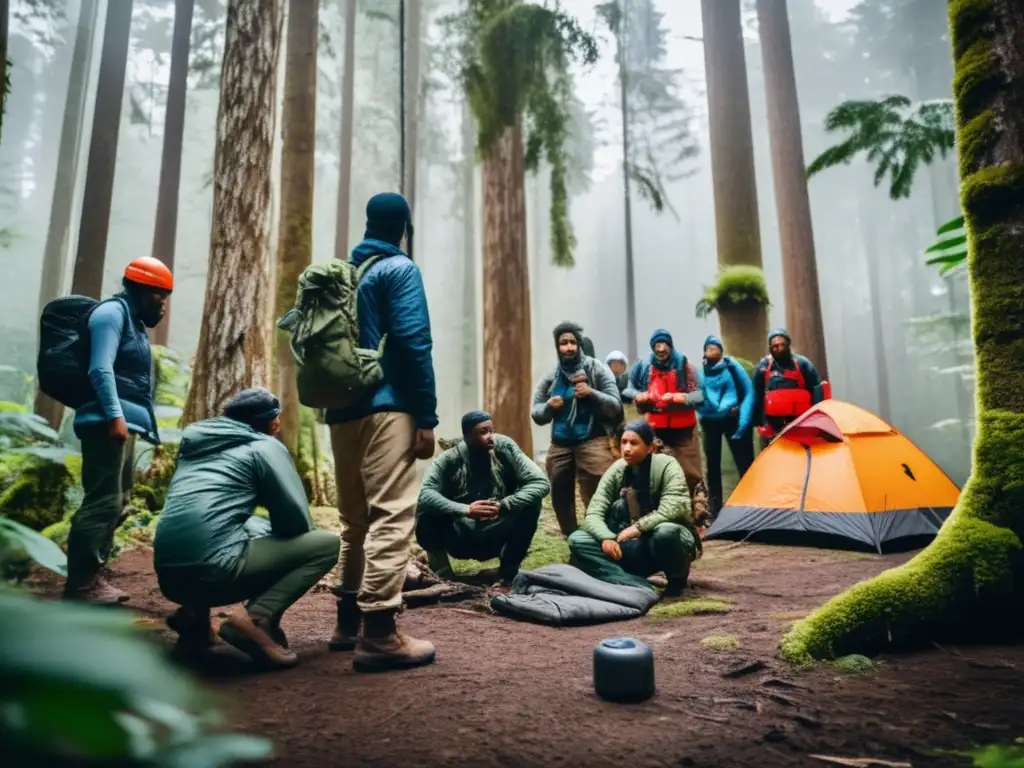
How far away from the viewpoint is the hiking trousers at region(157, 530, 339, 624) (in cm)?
313

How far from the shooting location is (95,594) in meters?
4.07

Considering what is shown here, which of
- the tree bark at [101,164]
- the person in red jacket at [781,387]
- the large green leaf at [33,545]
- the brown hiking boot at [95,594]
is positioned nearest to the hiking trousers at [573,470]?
the person in red jacket at [781,387]

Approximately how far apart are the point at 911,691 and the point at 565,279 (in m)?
57.3

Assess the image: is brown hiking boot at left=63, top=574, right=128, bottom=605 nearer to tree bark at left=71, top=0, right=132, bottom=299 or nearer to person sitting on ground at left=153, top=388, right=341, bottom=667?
person sitting on ground at left=153, top=388, right=341, bottom=667

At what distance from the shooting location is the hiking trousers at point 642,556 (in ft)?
15.6

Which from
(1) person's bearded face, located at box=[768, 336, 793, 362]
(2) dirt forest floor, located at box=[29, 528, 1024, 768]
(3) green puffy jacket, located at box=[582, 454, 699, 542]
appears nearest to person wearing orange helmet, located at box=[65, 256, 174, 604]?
(2) dirt forest floor, located at box=[29, 528, 1024, 768]

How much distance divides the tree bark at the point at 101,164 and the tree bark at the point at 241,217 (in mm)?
5360

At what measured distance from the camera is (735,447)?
7.88 m

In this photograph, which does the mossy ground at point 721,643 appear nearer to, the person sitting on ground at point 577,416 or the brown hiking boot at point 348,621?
the brown hiking boot at point 348,621

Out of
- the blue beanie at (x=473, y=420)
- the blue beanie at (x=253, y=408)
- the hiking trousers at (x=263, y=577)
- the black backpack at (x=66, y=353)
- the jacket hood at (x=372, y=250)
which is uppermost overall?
the jacket hood at (x=372, y=250)

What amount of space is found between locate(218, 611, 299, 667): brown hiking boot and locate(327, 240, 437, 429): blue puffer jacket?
3.42ft

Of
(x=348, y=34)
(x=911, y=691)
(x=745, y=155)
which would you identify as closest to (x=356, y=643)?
(x=911, y=691)

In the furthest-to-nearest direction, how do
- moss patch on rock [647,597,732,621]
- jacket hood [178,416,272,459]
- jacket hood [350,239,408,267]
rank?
moss patch on rock [647,597,732,621], jacket hood [350,239,408,267], jacket hood [178,416,272,459]

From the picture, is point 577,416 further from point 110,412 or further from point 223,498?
point 110,412
